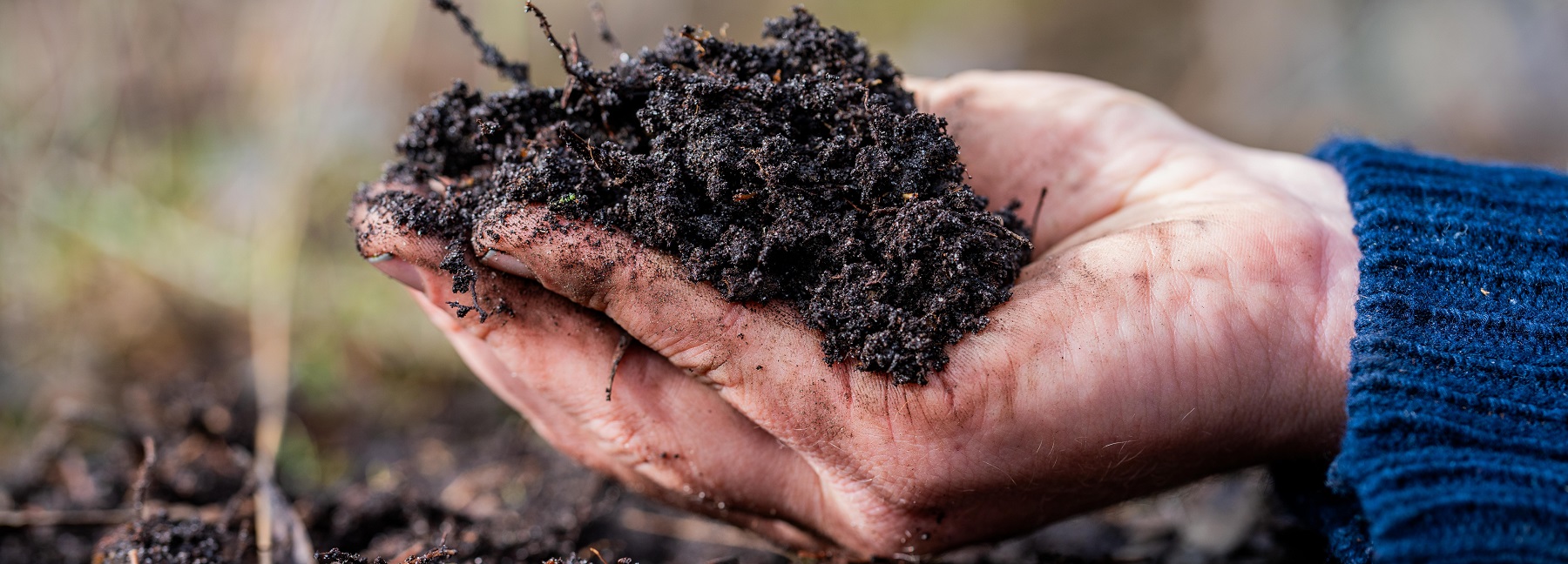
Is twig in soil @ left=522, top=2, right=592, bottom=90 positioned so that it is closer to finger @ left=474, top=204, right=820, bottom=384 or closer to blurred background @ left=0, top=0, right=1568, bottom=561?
finger @ left=474, top=204, right=820, bottom=384

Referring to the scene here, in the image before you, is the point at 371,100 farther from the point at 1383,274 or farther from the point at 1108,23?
the point at 1108,23

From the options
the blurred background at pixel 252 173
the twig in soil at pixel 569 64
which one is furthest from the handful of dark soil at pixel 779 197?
the blurred background at pixel 252 173

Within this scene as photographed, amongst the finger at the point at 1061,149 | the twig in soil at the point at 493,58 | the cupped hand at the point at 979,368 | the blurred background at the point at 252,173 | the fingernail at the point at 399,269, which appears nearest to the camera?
the cupped hand at the point at 979,368

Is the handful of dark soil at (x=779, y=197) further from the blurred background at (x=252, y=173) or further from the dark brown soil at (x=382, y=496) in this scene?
the blurred background at (x=252, y=173)

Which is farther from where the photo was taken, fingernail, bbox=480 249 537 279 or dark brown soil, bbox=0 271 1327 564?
dark brown soil, bbox=0 271 1327 564

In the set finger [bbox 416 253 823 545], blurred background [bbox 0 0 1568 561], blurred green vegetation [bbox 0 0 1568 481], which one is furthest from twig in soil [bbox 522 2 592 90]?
blurred green vegetation [bbox 0 0 1568 481]

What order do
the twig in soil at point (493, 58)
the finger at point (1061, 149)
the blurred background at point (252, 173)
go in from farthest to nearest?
the blurred background at point (252, 173) < the finger at point (1061, 149) < the twig in soil at point (493, 58)

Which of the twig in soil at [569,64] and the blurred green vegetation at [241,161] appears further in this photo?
the blurred green vegetation at [241,161]

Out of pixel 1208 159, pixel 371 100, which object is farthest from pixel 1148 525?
pixel 371 100
